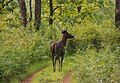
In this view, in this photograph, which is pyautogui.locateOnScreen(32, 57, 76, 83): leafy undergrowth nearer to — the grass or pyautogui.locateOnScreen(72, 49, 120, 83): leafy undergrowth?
the grass

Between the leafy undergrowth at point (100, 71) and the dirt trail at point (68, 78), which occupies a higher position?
the leafy undergrowth at point (100, 71)

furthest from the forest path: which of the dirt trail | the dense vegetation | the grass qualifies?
the dense vegetation

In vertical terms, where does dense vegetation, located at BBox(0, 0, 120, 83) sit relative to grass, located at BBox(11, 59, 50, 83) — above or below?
above

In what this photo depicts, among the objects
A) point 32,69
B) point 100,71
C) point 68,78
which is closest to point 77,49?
point 32,69

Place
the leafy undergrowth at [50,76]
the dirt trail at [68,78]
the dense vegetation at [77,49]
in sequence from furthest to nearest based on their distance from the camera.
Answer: the dirt trail at [68,78] → the leafy undergrowth at [50,76] → the dense vegetation at [77,49]

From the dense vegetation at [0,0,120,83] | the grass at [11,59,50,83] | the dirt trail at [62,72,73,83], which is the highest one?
the dense vegetation at [0,0,120,83]

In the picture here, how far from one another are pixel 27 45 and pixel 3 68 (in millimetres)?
5053

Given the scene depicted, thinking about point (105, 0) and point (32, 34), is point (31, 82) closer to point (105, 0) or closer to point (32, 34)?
point (32, 34)

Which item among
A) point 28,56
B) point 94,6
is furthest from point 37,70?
point 94,6

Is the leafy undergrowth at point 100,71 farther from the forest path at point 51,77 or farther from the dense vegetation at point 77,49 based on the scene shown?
the forest path at point 51,77

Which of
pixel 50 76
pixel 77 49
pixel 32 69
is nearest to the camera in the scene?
pixel 50 76

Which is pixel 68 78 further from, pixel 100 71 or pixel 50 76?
pixel 100 71

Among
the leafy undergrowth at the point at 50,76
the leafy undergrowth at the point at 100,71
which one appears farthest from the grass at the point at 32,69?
the leafy undergrowth at the point at 100,71

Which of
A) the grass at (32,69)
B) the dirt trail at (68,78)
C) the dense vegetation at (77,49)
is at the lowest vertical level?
the grass at (32,69)
